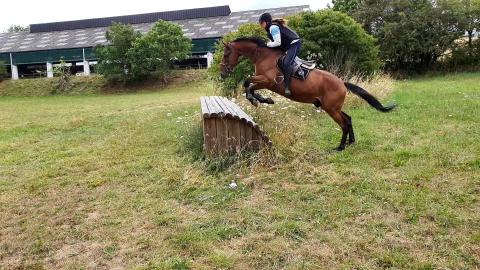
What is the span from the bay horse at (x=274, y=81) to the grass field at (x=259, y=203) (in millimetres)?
723

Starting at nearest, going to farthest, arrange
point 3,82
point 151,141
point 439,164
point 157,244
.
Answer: point 157,244 < point 439,164 < point 151,141 < point 3,82

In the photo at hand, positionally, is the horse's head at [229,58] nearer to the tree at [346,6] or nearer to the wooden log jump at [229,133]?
the wooden log jump at [229,133]

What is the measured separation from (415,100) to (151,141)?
7.76 m

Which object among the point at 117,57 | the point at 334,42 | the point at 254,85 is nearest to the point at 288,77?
the point at 254,85

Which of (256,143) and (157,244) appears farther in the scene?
(256,143)

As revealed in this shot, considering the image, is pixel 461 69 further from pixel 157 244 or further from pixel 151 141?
pixel 157 244

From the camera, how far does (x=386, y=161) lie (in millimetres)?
6000

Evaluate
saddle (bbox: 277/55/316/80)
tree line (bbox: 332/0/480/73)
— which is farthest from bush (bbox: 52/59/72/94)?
saddle (bbox: 277/55/316/80)

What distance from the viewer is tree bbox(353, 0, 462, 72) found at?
26828 mm

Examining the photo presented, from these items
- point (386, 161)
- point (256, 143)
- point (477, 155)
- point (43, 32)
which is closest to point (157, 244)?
point (256, 143)

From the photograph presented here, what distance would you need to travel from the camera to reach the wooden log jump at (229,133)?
19.9ft

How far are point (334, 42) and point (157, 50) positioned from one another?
21209 millimetres

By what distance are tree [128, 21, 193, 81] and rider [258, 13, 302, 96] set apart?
28050 millimetres

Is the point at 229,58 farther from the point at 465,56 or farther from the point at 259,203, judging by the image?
the point at 465,56
